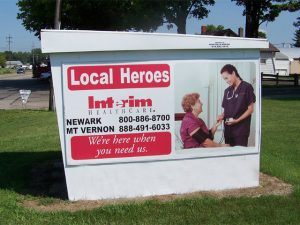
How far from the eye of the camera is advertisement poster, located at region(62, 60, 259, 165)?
5.93 meters

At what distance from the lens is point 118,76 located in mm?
5988

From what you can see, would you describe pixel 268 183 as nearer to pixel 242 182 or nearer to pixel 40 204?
pixel 242 182

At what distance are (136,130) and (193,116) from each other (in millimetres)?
696

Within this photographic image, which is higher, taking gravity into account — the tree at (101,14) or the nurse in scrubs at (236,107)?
the tree at (101,14)

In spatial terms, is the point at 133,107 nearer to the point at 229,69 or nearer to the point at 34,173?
the point at 229,69

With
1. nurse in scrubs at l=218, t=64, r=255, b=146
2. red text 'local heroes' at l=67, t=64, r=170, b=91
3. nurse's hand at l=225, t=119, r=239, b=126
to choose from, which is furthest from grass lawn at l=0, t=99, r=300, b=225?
red text 'local heroes' at l=67, t=64, r=170, b=91

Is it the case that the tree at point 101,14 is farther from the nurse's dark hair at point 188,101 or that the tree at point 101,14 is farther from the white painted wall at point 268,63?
the white painted wall at point 268,63

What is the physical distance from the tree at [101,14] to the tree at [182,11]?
0.58 metres

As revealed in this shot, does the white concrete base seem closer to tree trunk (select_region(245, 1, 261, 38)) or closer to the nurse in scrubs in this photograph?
the nurse in scrubs

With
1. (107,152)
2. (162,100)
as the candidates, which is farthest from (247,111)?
(107,152)

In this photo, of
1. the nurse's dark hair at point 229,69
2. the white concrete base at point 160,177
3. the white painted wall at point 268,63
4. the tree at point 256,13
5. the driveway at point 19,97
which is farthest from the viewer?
the white painted wall at point 268,63

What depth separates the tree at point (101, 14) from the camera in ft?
120

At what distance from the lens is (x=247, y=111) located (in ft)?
21.0

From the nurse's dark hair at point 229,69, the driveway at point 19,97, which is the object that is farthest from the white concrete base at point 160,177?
the driveway at point 19,97
